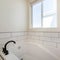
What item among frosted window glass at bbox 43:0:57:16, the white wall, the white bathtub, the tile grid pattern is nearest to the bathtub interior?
the white bathtub

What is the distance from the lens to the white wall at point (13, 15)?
148 cm

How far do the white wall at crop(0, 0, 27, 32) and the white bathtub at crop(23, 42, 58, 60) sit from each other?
371mm

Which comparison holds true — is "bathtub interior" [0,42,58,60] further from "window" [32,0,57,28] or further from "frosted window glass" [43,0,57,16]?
"frosted window glass" [43,0,57,16]

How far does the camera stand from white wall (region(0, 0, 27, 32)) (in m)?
1.48

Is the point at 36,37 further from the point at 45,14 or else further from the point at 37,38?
the point at 45,14

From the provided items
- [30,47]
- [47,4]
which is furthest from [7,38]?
[47,4]

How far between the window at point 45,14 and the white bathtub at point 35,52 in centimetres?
38

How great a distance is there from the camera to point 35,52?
1.57m

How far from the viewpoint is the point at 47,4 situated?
1597 millimetres

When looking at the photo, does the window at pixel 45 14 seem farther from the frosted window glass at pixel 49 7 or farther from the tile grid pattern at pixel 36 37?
the tile grid pattern at pixel 36 37

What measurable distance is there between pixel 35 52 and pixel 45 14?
688 millimetres

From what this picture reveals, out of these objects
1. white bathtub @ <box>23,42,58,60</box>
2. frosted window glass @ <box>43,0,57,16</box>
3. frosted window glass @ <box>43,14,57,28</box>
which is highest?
frosted window glass @ <box>43,0,57,16</box>

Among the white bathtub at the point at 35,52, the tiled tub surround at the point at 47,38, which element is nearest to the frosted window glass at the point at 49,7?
the tiled tub surround at the point at 47,38

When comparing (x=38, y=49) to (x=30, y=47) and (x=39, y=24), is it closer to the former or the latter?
(x=30, y=47)
